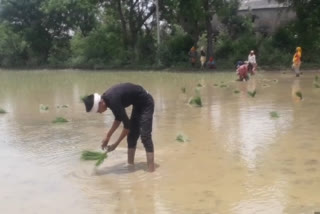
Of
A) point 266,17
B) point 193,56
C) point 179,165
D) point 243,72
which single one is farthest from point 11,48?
point 179,165

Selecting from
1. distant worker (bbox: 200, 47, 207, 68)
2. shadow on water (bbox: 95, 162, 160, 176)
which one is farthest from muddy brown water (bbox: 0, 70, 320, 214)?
distant worker (bbox: 200, 47, 207, 68)

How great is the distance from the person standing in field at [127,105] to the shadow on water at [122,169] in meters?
0.17

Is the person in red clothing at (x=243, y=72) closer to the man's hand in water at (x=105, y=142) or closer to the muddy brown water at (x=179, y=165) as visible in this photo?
the muddy brown water at (x=179, y=165)

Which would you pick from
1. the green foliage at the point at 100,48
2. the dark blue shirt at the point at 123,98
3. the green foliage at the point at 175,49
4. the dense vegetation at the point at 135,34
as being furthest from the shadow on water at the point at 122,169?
the green foliage at the point at 100,48

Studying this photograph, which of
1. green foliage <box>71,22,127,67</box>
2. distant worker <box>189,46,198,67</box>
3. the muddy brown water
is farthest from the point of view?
green foliage <box>71,22,127,67</box>

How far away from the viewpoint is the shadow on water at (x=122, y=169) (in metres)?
6.97

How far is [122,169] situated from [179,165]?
2.71 feet

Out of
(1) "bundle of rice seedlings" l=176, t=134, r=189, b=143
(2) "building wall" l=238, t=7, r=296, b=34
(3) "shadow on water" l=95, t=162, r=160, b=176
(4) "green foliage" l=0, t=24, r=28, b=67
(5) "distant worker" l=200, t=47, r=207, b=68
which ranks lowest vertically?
(3) "shadow on water" l=95, t=162, r=160, b=176

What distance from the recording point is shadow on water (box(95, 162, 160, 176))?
6.97 metres

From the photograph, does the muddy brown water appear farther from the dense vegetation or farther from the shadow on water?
the dense vegetation

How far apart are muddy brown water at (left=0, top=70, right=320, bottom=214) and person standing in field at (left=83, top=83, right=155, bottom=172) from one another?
428 millimetres

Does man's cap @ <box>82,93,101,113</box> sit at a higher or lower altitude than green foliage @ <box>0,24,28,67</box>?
lower

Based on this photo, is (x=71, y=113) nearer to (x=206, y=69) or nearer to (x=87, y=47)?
(x=206, y=69)

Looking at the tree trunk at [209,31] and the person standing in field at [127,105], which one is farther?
the tree trunk at [209,31]
